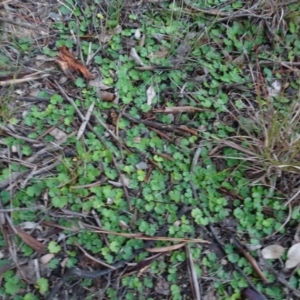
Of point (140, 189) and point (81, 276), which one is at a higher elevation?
point (140, 189)

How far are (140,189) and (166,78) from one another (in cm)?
45

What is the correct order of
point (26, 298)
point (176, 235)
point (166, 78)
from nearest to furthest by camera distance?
point (26, 298) < point (176, 235) < point (166, 78)

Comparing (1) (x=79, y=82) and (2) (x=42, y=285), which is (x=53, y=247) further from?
(1) (x=79, y=82)

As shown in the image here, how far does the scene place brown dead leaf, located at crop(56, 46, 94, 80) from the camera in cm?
194

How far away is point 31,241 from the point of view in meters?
1.70

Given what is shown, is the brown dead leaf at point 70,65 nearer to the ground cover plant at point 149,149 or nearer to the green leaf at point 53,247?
the ground cover plant at point 149,149

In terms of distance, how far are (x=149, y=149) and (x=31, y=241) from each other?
1.69ft

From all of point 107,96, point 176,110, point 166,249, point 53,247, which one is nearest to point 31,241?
point 53,247

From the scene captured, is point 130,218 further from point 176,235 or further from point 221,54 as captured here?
point 221,54

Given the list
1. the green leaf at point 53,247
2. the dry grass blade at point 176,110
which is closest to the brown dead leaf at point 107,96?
the dry grass blade at point 176,110

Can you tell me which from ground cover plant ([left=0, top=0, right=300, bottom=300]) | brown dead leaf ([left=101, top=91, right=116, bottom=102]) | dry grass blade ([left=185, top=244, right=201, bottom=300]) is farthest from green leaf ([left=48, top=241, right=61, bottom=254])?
brown dead leaf ([left=101, top=91, right=116, bottom=102])

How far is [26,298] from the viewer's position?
1.64 m

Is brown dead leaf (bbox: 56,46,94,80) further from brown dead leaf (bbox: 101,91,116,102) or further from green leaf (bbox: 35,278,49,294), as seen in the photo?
green leaf (bbox: 35,278,49,294)

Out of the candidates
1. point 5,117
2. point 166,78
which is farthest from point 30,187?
point 166,78
